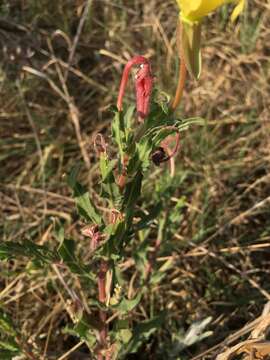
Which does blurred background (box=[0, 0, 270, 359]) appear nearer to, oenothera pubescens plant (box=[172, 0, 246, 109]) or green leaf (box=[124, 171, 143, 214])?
green leaf (box=[124, 171, 143, 214])

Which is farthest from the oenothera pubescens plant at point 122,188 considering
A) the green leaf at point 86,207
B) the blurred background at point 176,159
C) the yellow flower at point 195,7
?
the blurred background at point 176,159

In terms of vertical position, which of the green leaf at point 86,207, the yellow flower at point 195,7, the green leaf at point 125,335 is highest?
the yellow flower at point 195,7

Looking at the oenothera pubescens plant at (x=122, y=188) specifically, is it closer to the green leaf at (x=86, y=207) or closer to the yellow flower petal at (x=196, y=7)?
the green leaf at (x=86, y=207)

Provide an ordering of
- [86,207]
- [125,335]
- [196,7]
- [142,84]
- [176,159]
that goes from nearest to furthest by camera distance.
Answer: [196,7]
[142,84]
[86,207]
[125,335]
[176,159]

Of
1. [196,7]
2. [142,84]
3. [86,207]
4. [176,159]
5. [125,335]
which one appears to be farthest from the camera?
[176,159]

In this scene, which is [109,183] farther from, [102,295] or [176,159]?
[176,159]

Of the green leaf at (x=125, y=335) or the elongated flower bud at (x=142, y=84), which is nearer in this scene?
the elongated flower bud at (x=142, y=84)

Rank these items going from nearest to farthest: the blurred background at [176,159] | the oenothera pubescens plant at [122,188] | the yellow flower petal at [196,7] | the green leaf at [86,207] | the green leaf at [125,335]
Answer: the yellow flower petal at [196,7] → the oenothera pubescens plant at [122,188] → the green leaf at [86,207] → the green leaf at [125,335] → the blurred background at [176,159]

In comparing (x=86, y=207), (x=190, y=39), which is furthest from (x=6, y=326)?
(x=190, y=39)

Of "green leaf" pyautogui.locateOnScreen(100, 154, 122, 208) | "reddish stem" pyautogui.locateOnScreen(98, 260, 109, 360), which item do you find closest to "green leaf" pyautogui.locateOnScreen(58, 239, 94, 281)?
"reddish stem" pyautogui.locateOnScreen(98, 260, 109, 360)
